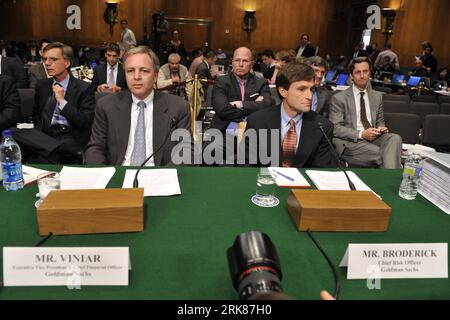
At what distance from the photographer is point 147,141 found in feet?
7.70

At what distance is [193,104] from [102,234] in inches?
132

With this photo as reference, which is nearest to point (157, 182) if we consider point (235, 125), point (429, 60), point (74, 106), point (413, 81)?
point (74, 106)

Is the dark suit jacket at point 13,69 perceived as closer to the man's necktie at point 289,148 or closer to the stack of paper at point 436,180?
the man's necktie at point 289,148

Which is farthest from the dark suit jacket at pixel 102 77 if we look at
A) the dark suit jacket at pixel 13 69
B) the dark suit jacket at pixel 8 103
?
the dark suit jacket at pixel 8 103

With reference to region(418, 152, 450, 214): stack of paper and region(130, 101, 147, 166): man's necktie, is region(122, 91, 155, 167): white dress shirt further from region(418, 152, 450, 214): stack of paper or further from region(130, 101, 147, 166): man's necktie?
region(418, 152, 450, 214): stack of paper

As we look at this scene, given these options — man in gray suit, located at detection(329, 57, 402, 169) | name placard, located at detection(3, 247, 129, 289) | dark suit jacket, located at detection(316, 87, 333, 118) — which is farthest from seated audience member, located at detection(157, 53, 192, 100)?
name placard, located at detection(3, 247, 129, 289)

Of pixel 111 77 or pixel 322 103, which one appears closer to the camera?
pixel 322 103

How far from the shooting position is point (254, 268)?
84cm

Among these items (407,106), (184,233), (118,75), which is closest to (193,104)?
(118,75)

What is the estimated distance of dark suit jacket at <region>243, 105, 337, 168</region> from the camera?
228 centimetres

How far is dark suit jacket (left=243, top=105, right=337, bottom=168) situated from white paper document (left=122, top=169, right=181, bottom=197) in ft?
2.25

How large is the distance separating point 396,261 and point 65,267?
3.09ft

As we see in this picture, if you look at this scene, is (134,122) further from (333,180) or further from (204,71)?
(204,71)

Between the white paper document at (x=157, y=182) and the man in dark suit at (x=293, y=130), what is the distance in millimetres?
669
